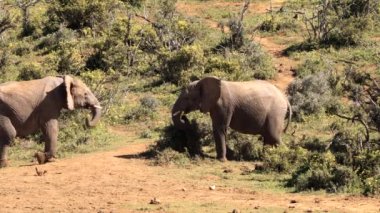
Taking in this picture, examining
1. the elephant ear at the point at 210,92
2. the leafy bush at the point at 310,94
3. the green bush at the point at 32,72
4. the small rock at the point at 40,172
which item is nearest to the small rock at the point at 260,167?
the elephant ear at the point at 210,92

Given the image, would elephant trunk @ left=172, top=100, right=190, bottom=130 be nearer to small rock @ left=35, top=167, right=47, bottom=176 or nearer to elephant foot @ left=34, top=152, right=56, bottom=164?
elephant foot @ left=34, top=152, right=56, bottom=164

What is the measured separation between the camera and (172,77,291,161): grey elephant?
1530 centimetres

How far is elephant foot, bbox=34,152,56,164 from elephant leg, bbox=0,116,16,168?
1.92 feet

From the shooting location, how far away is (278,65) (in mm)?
24641

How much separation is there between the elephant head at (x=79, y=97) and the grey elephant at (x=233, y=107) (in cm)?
163

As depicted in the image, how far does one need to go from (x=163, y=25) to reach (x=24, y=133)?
11.8 metres

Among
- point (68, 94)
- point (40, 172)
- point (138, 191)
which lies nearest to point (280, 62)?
point (68, 94)

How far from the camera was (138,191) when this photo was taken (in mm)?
12172

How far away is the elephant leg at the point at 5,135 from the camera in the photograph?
48.0 feet

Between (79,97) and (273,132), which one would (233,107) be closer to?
(273,132)

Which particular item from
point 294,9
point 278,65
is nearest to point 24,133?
point 278,65

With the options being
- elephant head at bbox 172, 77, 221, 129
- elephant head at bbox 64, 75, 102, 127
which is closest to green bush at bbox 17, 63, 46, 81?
elephant head at bbox 64, 75, 102, 127

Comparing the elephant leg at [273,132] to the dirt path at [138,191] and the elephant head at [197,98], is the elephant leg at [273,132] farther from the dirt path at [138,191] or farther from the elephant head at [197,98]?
the elephant head at [197,98]

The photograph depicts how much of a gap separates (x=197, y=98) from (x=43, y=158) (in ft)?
10.5
